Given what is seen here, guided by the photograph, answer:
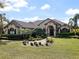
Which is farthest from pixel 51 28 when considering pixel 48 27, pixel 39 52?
pixel 39 52

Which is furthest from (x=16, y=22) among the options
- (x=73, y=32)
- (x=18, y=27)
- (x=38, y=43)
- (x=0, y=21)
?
(x=38, y=43)

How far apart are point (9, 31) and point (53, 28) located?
38.5 feet

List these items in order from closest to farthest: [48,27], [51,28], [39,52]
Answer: [39,52] < [51,28] < [48,27]

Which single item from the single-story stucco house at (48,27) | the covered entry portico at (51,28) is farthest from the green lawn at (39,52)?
the covered entry portico at (51,28)

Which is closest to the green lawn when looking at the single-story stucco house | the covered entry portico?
the single-story stucco house

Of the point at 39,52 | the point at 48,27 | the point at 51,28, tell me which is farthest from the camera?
the point at 48,27

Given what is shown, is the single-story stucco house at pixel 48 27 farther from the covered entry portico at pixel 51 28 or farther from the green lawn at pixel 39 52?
the green lawn at pixel 39 52

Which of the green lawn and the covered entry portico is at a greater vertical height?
the covered entry portico

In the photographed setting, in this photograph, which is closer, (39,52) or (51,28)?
(39,52)

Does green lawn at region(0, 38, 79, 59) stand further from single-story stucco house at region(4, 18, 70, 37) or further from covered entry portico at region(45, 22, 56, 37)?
covered entry portico at region(45, 22, 56, 37)

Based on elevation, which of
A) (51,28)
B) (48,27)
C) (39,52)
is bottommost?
(39,52)

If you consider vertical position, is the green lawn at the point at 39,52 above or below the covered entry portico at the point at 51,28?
below

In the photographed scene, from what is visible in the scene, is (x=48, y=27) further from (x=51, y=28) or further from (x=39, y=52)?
(x=39, y=52)

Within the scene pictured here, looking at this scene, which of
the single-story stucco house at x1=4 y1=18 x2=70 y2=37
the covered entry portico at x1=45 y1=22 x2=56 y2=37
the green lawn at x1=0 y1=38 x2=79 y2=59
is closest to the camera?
the green lawn at x1=0 y1=38 x2=79 y2=59
